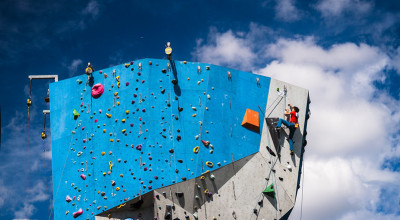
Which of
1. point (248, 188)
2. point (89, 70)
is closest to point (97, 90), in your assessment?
point (89, 70)

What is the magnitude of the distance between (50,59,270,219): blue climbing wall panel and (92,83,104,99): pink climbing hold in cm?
19

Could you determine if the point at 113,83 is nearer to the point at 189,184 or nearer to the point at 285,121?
the point at 189,184

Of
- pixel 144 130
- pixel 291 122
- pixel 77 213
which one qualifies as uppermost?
pixel 291 122

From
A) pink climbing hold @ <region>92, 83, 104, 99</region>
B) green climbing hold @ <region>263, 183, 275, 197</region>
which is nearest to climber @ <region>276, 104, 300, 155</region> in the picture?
green climbing hold @ <region>263, 183, 275, 197</region>

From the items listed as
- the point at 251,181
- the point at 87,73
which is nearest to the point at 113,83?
the point at 87,73

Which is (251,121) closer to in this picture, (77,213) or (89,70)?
(89,70)

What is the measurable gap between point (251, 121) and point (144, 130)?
15.8 feet

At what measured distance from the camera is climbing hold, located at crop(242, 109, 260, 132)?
24375 mm

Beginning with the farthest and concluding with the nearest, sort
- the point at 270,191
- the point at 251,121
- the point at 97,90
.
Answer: the point at 97,90 < the point at 251,121 < the point at 270,191

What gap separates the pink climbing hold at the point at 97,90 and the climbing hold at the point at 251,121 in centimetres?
661

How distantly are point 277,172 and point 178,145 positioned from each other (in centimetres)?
466

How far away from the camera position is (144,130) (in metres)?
23.6

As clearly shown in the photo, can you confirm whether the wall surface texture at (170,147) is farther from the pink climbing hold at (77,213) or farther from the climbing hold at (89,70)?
the climbing hold at (89,70)

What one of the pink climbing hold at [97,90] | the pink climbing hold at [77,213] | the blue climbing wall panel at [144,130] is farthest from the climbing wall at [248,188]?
the pink climbing hold at [97,90]
